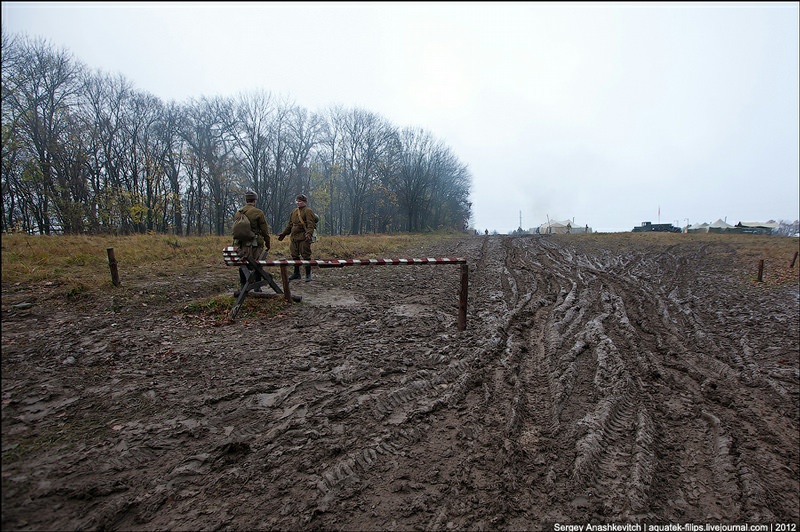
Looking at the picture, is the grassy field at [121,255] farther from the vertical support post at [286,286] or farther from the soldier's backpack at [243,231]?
the vertical support post at [286,286]

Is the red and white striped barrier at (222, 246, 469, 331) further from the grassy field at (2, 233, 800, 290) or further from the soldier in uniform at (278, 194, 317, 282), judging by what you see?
the grassy field at (2, 233, 800, 290)

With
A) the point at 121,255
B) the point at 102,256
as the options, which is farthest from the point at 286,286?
the point at 121,255

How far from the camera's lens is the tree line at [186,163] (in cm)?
2038

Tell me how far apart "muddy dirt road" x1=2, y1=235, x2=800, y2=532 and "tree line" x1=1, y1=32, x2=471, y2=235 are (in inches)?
445

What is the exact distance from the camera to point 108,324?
5648 millimetres

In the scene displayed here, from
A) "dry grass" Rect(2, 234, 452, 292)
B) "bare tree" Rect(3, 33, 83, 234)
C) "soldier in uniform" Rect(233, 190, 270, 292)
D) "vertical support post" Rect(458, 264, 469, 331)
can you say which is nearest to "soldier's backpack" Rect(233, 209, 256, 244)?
"soldier in uniform" Rect(233, 190, 270, 292)

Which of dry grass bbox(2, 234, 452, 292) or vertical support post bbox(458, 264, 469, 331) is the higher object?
dry grass bbox(2, 234, 452, 292)

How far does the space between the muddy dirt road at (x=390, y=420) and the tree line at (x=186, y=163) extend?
37.0 ft

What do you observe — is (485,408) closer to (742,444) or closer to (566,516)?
(566,516)

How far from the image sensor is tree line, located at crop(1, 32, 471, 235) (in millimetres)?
20375

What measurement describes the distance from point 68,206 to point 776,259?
3553cm

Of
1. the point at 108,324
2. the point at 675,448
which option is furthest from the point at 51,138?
the point at 675,448

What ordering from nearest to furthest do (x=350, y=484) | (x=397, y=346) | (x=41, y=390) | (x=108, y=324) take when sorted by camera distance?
(x=350, y=484)
(x=41, y=390)
(x=397, y=346)
(x=108, y=324)

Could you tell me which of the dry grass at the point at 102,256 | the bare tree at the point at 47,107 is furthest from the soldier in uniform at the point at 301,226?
the bare tree at the point at 47,107
